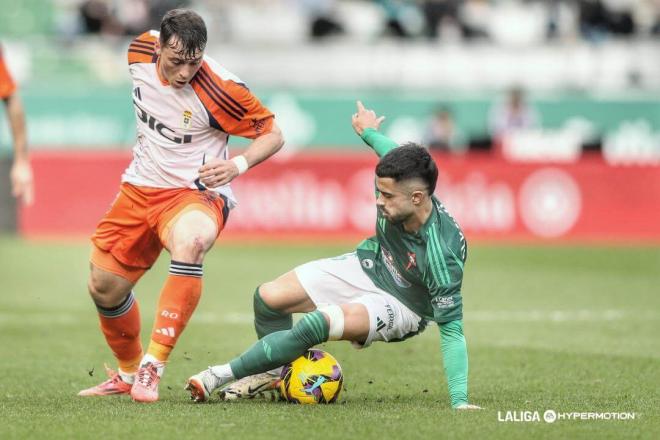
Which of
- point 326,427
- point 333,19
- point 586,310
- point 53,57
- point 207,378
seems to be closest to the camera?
point 326,427

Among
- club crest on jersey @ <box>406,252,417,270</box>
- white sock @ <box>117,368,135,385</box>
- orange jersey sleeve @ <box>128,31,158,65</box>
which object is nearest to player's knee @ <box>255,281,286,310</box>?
club crest on jersey @ <box>406,252,417,270</box>

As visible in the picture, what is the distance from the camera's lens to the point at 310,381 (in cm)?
766

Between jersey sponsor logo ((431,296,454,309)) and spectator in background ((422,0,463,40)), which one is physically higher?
spectator in background ((422,0,463,40))

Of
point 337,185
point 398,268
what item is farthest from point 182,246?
point 337,185

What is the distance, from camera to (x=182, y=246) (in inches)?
299

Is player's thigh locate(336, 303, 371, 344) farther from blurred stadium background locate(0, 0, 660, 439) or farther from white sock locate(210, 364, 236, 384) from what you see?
white sock locate(210, 364, 236, 384)

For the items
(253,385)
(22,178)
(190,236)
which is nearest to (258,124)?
(190,236)

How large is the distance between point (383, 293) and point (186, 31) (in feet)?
6.46

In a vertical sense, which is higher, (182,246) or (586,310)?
(182,246)

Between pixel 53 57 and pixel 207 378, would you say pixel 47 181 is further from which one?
pixel 207 378

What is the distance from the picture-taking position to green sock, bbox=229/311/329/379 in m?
7.29

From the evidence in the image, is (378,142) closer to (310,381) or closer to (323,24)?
(310,381)

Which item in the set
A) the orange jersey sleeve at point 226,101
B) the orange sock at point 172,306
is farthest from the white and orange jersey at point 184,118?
the orange sock at point 172,306

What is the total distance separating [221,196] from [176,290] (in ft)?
2.80
